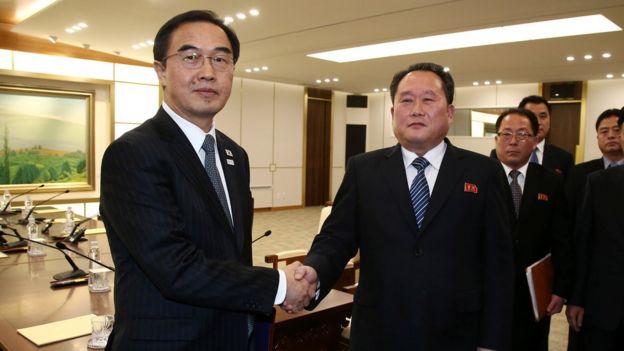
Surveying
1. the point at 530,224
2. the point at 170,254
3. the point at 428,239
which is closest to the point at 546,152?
the point at 530,224

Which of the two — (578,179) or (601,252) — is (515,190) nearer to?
(601,252)

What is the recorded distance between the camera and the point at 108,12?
6.24 m

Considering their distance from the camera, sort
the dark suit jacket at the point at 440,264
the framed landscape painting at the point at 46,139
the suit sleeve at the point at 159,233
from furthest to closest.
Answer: the framed landscape painting at the point at 46,139 → the dark suit jacket at the point at 440,264 → the suit sleeve at the point at 159,233

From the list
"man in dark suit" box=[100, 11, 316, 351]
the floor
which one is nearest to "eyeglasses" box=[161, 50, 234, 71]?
"man in dark suit" box=[100, 11, 316, 351]

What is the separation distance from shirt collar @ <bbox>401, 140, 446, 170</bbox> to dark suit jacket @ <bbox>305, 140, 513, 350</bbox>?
35 mm

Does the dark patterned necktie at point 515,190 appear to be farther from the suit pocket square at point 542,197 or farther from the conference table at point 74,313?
the conference table at point 74,313

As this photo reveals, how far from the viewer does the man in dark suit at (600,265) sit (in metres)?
2.28

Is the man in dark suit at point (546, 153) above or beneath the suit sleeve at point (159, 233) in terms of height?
above

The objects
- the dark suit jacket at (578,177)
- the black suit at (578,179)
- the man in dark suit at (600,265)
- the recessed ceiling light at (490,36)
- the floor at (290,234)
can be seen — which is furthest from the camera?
the recessed ceiling light at (490,36)

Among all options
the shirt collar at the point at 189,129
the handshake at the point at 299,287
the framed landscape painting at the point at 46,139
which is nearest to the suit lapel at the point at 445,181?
the handshake at the point at 299,287

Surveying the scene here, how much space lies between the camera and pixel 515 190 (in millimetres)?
2643

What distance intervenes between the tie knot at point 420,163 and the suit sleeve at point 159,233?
0.81m

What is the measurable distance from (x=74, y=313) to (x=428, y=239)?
1.65m

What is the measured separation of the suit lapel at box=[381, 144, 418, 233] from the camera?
1.72m
